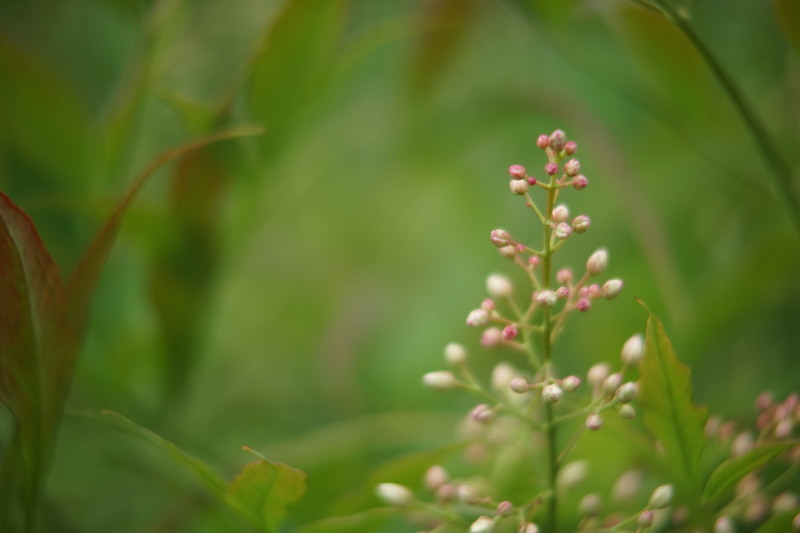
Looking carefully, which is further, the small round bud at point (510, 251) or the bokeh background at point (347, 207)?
the bokeh background at point (347, 207)

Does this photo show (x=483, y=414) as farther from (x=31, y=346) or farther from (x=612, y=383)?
(x=31, y=346)

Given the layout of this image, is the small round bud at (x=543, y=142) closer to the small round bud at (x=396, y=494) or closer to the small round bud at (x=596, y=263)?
the small round bud at (x=596, y=263)

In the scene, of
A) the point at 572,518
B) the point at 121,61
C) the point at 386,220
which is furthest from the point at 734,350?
the point at 121,61

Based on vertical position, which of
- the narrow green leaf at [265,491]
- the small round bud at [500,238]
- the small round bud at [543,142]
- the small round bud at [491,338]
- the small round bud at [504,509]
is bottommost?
the narrow green leaf at [265,491]

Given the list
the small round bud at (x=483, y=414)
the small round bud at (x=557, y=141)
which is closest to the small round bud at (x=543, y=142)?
the small round bud at (x=557, y=141)

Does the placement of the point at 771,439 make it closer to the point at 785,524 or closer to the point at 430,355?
the point at 785,524

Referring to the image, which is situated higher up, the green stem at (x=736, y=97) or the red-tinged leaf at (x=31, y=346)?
the green stem at (x=736, y=97)
